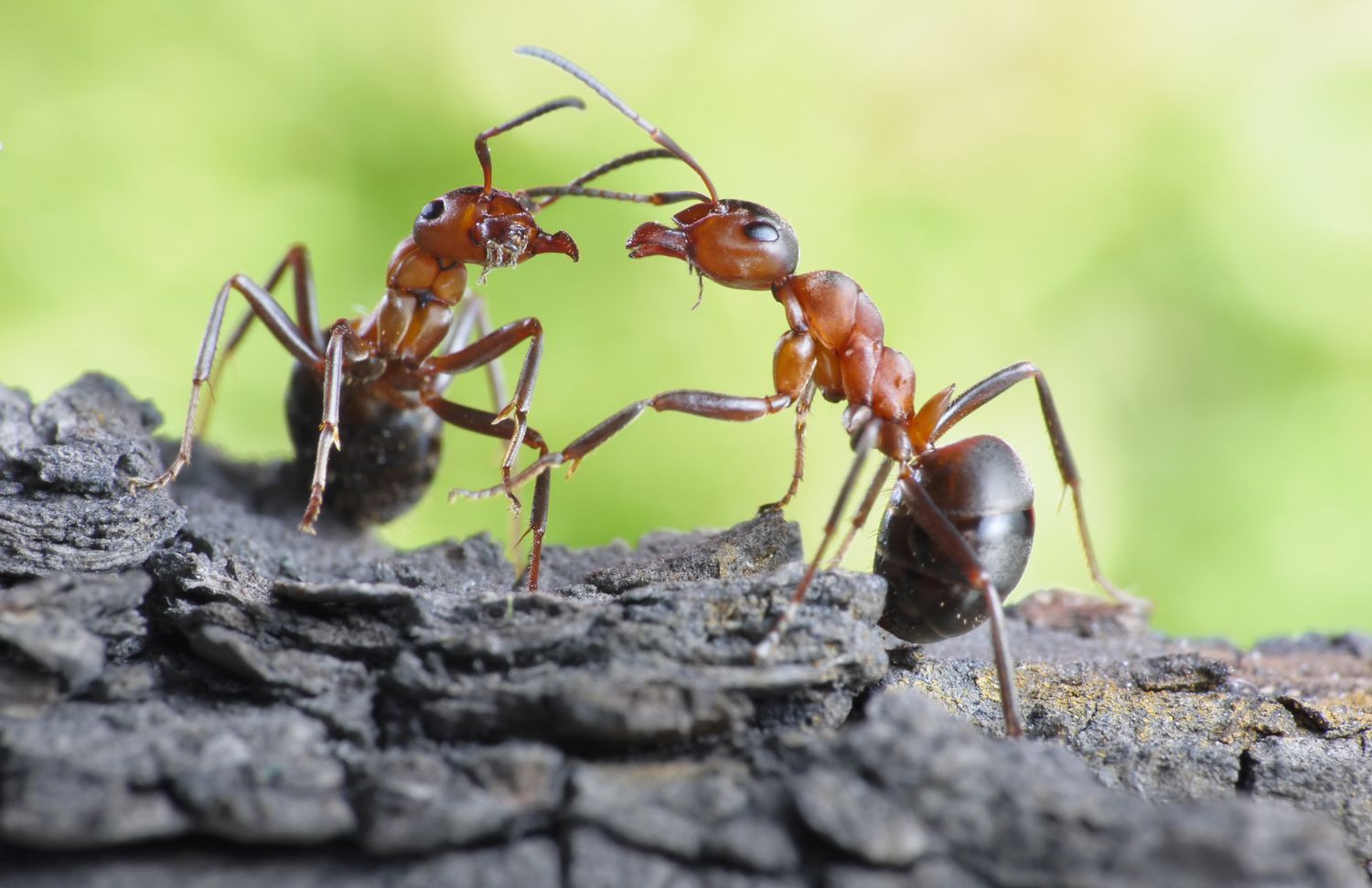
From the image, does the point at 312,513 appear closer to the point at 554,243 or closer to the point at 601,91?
the point at 554,243

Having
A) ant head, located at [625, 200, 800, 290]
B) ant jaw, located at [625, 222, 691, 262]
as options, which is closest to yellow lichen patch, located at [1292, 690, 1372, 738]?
ant head, located at [625, 200, 800, 290]

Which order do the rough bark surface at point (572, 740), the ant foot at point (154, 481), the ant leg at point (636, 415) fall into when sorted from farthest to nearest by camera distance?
the ant leg at point (636, 415) → the ant foot at point (154, 481) → the rough bark surface at point (572, 740)

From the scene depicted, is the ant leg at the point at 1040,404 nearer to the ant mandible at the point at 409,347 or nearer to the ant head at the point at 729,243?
the ant head at the point at 729,243

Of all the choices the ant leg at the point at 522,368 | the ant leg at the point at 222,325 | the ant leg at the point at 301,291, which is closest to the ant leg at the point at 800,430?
the ant leg at the point at 522,368

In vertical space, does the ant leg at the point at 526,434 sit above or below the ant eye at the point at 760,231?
below

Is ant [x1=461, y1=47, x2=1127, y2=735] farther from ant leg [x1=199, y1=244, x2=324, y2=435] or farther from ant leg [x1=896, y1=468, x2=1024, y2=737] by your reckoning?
ant leg [x1=199, y1=244, x2=324, y2=435]

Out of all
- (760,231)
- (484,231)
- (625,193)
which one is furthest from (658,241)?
(484,231)

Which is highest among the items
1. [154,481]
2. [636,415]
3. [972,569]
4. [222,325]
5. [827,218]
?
[827,218]
